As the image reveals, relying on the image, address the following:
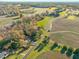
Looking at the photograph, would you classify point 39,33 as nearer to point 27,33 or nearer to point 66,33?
point 27,33

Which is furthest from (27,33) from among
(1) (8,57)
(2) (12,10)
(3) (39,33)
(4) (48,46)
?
(2) (12,10)

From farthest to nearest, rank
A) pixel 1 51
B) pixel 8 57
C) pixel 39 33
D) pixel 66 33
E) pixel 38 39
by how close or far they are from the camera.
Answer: pixel 66 33 → pixel 39 33 → pixel 38 39 → pixel 1 51 → pixel 8 57

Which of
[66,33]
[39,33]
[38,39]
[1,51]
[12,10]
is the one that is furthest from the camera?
[12,10]

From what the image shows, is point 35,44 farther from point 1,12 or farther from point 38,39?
point 1,12

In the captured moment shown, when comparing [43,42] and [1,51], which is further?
[43,42]

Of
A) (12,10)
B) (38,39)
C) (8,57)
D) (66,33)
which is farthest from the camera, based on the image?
(12,10)

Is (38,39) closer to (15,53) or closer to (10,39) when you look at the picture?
(10,39)

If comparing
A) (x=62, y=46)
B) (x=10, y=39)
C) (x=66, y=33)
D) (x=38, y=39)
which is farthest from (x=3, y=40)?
(x=66, y=33)

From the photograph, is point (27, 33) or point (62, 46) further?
point (27, 33)
